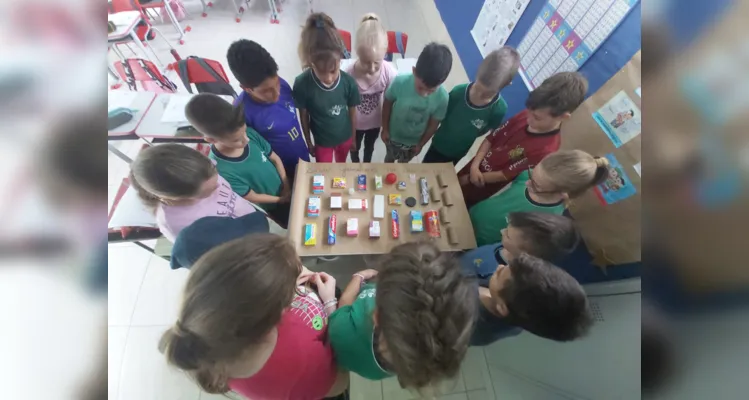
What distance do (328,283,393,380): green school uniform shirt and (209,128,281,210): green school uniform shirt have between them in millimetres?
872

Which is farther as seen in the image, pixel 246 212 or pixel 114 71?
pixel 114 71

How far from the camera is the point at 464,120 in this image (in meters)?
1.90

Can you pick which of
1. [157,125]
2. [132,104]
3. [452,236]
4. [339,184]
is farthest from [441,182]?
[132,104]

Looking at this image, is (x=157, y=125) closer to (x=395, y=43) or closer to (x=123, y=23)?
(x=123, y=23)

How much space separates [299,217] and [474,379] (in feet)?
4.64

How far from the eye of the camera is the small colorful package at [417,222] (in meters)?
1.64

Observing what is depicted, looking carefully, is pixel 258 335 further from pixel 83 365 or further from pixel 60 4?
pixel 60 4

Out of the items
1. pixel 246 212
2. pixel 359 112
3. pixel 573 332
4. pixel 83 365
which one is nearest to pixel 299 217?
pixel 246 212

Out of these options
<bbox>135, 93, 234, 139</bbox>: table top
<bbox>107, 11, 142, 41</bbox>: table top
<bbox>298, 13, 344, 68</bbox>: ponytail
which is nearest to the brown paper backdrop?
<bbox>298, 13, 344, 68</bbox>: ponytail

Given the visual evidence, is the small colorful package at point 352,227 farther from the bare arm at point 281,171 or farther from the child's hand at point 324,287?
→ the bare arm at point 281,171

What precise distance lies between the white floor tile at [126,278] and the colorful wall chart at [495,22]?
10.6 ft

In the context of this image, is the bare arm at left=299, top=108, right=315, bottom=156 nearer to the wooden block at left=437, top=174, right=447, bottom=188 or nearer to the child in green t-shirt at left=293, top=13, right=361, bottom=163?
the child in green t-shirt at left=293, top=13, right=361, bottom=163

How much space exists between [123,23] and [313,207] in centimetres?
322

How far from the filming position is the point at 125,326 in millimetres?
1946
